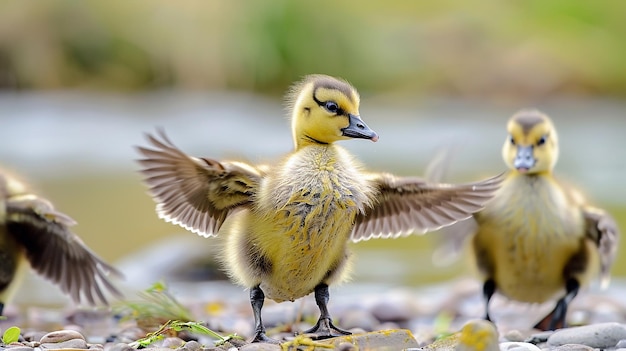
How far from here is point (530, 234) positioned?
6945 millimetres

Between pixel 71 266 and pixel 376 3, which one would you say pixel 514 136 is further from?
pixel 376 3

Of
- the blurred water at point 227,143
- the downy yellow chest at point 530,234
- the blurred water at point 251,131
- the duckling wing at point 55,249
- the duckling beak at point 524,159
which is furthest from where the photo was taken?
the blurred water at point 251,131

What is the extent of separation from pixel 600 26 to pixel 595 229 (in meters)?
25.3

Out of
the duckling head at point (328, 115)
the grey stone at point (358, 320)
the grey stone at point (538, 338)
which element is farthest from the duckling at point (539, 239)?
the duckling head at point (328, 115)

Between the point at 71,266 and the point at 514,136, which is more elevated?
the point at 514,136

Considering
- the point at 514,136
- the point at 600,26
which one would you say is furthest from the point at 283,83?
the point at 514,136

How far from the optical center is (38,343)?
546 cm

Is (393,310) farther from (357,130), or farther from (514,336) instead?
(357,130)

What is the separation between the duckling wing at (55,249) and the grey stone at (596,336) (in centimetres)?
268

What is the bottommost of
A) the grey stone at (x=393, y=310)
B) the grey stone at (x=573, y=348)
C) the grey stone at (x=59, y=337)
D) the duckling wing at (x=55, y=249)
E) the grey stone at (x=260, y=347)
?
the grey stone at (x=573, y=348)

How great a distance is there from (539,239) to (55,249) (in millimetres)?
2929

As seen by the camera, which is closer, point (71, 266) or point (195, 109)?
point (71, 266)

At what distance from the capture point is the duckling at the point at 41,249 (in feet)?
22.3

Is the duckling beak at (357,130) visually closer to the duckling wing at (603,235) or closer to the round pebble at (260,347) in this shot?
the round pebble at (260,347)
